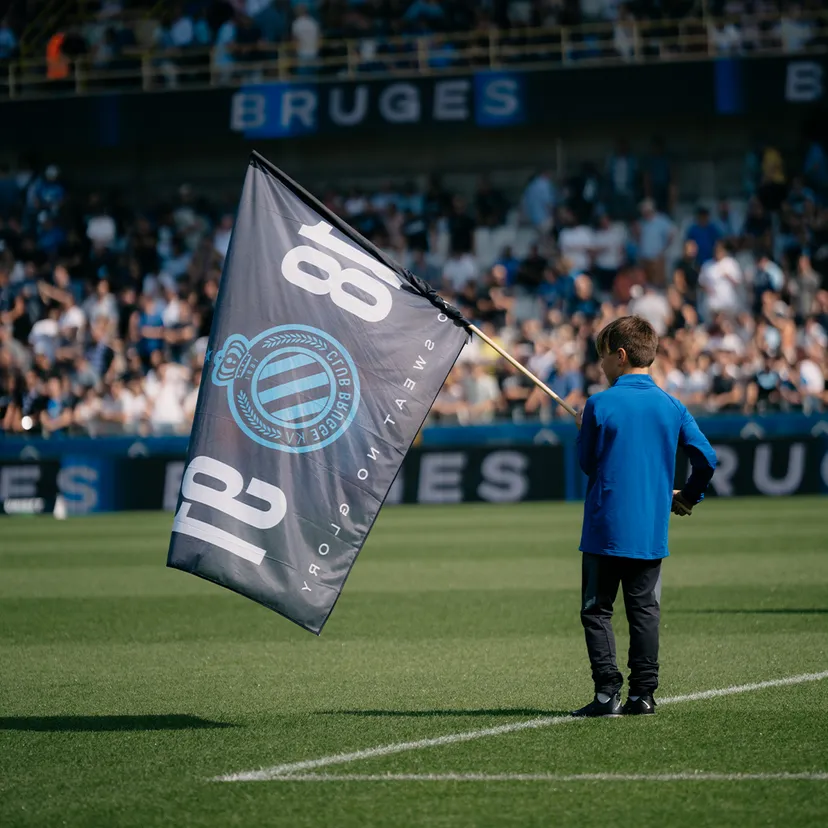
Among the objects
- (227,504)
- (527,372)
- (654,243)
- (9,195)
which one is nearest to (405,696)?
(227,504)

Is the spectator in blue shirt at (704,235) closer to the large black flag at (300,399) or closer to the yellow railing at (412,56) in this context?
the yellow railing at (412,56)

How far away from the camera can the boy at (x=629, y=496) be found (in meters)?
7.03

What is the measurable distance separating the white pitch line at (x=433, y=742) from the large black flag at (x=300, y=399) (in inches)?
33.1

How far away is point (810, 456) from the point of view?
22.8m

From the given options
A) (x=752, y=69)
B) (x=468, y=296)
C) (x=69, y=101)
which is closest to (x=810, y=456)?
(x=468, y=296)

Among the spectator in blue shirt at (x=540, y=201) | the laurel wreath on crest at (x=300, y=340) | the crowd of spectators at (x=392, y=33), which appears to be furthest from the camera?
the spectator in blue shirt at (x=540, y=201)

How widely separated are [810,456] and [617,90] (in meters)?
10.7

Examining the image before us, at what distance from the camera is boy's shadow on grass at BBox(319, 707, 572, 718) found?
7.48 metres

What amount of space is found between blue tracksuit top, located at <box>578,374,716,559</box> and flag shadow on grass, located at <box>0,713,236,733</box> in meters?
1.96

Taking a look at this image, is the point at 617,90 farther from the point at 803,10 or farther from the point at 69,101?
the point at 69,101

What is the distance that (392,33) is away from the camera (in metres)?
32.1

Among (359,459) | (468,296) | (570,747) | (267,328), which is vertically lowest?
(570,747)

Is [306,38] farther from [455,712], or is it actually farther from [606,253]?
[455,712]

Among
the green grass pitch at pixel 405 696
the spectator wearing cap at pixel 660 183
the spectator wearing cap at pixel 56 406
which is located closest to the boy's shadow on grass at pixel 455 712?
the green grass pitch at pixel 405 696
